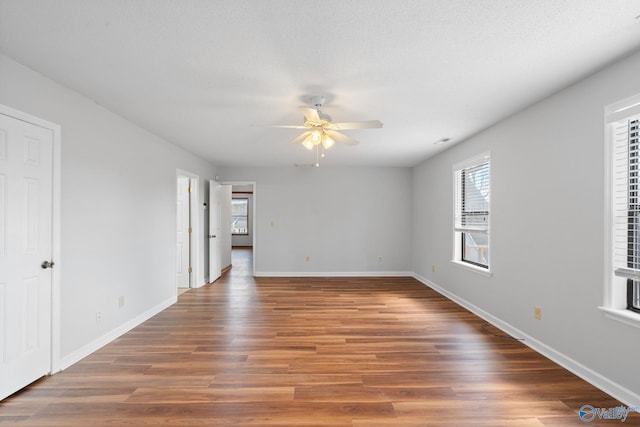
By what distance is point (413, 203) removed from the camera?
6473 millimetres

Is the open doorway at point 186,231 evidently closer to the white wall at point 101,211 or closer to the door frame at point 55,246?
the white wall at point 101,211

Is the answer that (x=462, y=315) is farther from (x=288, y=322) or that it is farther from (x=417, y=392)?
(x=288, y=322)

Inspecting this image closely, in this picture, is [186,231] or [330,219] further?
[330,219]

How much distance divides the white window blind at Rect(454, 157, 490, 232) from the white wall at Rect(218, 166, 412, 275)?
200cm

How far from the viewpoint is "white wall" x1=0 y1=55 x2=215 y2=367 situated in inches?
Answer: 95.3

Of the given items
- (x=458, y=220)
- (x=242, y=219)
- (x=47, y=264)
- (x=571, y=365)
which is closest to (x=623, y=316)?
(x=571, y=365)

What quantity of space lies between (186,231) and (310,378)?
3.84 metres

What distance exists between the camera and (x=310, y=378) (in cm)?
235

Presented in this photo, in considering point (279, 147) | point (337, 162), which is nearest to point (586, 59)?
point (279, 147)

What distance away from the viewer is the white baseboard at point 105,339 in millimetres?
2512

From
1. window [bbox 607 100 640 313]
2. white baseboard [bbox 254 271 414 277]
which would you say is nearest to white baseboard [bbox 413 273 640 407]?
window [bbox 607 100 640 313]

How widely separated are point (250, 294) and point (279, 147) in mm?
2493

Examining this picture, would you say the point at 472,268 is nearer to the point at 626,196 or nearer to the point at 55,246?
the point at 626,196

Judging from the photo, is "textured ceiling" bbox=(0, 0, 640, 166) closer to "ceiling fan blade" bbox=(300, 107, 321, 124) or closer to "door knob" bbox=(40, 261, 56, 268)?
"ceiling fan blade" bbox=(300, 107, 321, 124)
